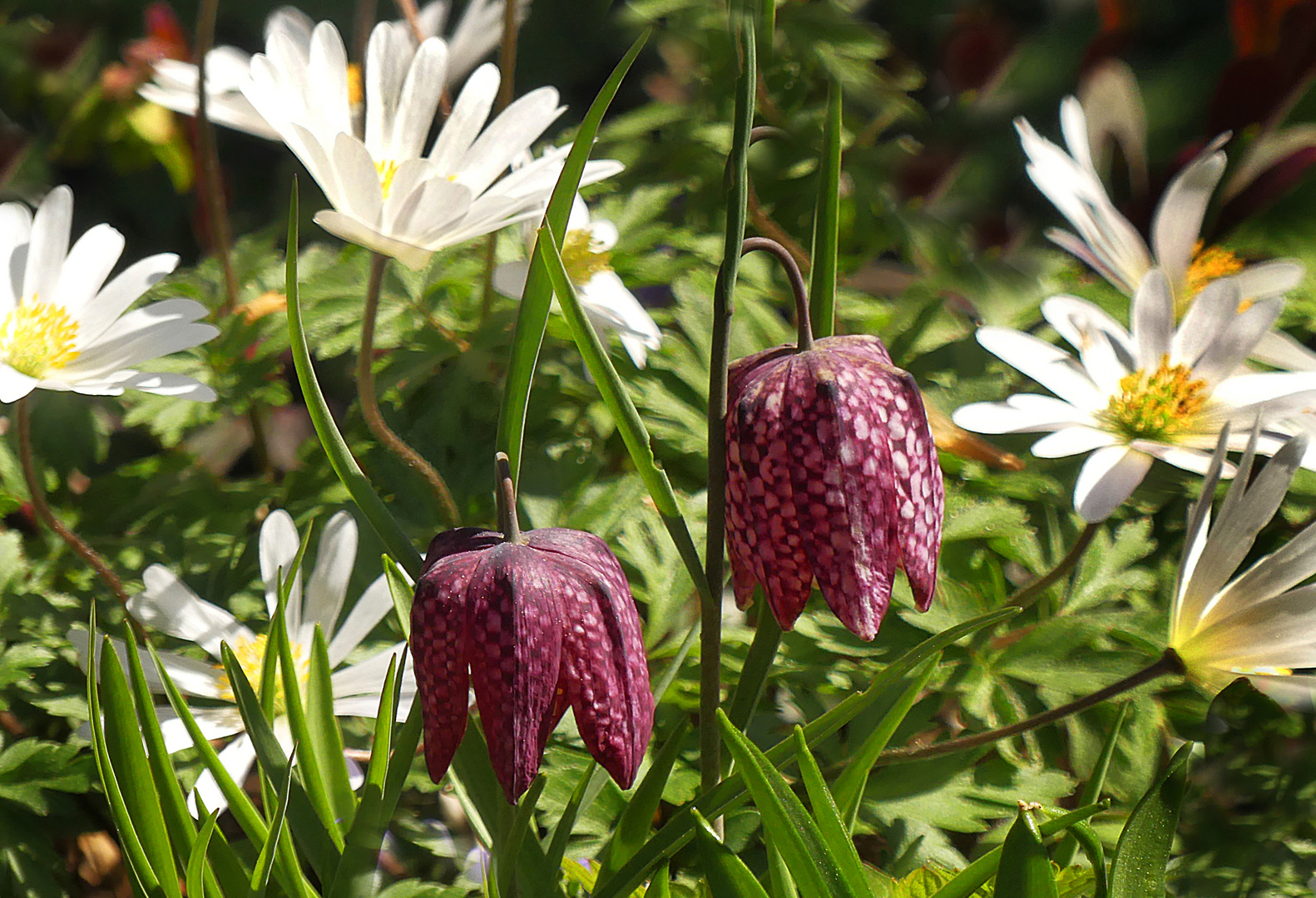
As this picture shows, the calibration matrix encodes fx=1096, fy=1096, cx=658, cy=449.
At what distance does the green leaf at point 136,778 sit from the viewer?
492mm

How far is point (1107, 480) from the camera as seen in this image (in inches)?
24.2

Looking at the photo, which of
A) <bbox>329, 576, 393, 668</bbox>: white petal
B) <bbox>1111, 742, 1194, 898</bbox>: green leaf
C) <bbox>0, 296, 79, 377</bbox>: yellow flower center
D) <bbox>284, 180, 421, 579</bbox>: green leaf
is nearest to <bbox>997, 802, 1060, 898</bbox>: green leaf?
<bbox>1111, 742, 1194, 898</bbox>: green leaf

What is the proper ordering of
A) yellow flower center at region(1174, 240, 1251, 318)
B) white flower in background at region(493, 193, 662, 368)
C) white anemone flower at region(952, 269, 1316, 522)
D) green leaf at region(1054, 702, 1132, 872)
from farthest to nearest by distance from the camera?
yellow flower center at region(1174, 240, 1251, 318) < white flower in background at region(493, 193, 662, 368) < white anemone flower at region(952, 269, 1316, 522) < green leaf at region(1054, 702, 1132, 872)

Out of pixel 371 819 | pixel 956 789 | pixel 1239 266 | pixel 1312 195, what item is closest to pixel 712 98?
pixel 1239 266

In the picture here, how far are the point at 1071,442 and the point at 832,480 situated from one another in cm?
25

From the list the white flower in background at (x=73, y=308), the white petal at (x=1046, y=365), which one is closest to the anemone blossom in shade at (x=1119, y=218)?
the white petal at (x=1046, y=365)

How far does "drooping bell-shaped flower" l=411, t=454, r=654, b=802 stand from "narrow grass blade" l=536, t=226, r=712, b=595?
3cm

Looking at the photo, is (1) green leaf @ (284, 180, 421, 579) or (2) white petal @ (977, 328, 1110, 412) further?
(2) white petal @ (977, 328, 1110, 412)

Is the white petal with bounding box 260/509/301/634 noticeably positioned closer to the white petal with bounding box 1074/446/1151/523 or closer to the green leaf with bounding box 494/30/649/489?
the green leaf with bounding box 494/30/649/489

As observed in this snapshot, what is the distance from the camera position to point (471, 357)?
2.73 feet

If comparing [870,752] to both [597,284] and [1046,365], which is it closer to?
[1046,365]

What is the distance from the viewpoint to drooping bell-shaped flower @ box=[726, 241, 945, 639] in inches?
17.4

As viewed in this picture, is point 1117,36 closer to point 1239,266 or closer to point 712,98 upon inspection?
A: point 1239,266

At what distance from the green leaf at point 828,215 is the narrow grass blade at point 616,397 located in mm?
118
